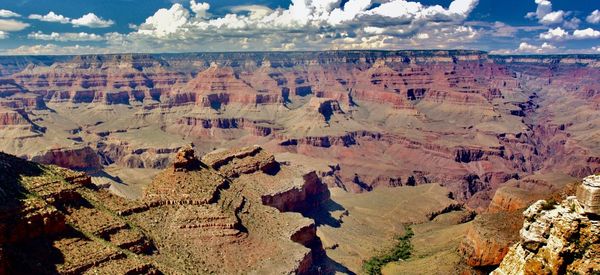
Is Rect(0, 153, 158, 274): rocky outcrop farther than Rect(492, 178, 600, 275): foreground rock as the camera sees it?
Yes

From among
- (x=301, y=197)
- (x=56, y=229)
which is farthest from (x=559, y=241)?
(x=301, y=197)

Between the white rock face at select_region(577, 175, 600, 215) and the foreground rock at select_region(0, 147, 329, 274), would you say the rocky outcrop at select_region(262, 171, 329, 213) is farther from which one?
the white rock face at select_region(577, 175, 600, 215)

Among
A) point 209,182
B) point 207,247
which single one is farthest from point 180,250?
point 209,182

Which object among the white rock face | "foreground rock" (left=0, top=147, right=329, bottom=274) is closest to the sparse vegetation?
"foreground rock" (left=0, top=147, right=329, bottom=274)

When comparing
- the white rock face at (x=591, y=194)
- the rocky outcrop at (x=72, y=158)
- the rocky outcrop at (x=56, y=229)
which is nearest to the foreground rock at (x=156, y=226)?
the rocky outcrop at (x=56, y=229)

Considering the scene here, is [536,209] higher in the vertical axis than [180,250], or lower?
higher

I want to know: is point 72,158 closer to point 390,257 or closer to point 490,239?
point 390,257

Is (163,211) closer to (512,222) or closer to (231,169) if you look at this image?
(231,169)
